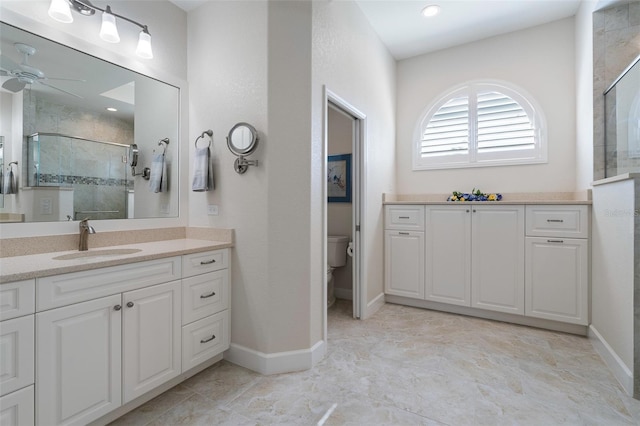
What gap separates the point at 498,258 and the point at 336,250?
1.61 meters

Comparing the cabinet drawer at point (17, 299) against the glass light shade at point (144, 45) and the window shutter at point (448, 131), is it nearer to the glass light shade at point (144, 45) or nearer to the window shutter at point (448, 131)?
the glass light shade at point (144, 45)

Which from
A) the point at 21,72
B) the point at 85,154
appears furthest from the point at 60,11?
the point at 85,154

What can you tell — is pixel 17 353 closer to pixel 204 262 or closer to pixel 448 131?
pixel 204 262

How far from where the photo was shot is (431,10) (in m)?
2.83

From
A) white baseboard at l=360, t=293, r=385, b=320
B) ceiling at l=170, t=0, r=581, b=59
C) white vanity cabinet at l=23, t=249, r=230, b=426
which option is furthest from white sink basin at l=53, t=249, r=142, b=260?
white baseboard at l=360, t=293, r=385, b=320

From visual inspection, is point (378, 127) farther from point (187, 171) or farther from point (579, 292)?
point (579, 292)

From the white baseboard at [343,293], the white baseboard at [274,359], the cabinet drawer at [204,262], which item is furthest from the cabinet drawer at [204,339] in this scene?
the white baseboard at [343,293]

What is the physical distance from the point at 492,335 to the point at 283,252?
1.99 meters

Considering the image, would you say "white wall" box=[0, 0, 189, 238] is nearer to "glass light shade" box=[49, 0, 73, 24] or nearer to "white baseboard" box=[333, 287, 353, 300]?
"glass light shade" box=[49, 0, 73, 24]

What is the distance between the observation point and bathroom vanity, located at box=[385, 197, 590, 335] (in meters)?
2.64

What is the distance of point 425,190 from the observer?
11.9 feet

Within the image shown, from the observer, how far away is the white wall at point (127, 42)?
1.68 m

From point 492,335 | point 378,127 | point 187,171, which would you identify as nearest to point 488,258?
point 492,335

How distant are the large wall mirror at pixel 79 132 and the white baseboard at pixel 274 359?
1.18 meters
